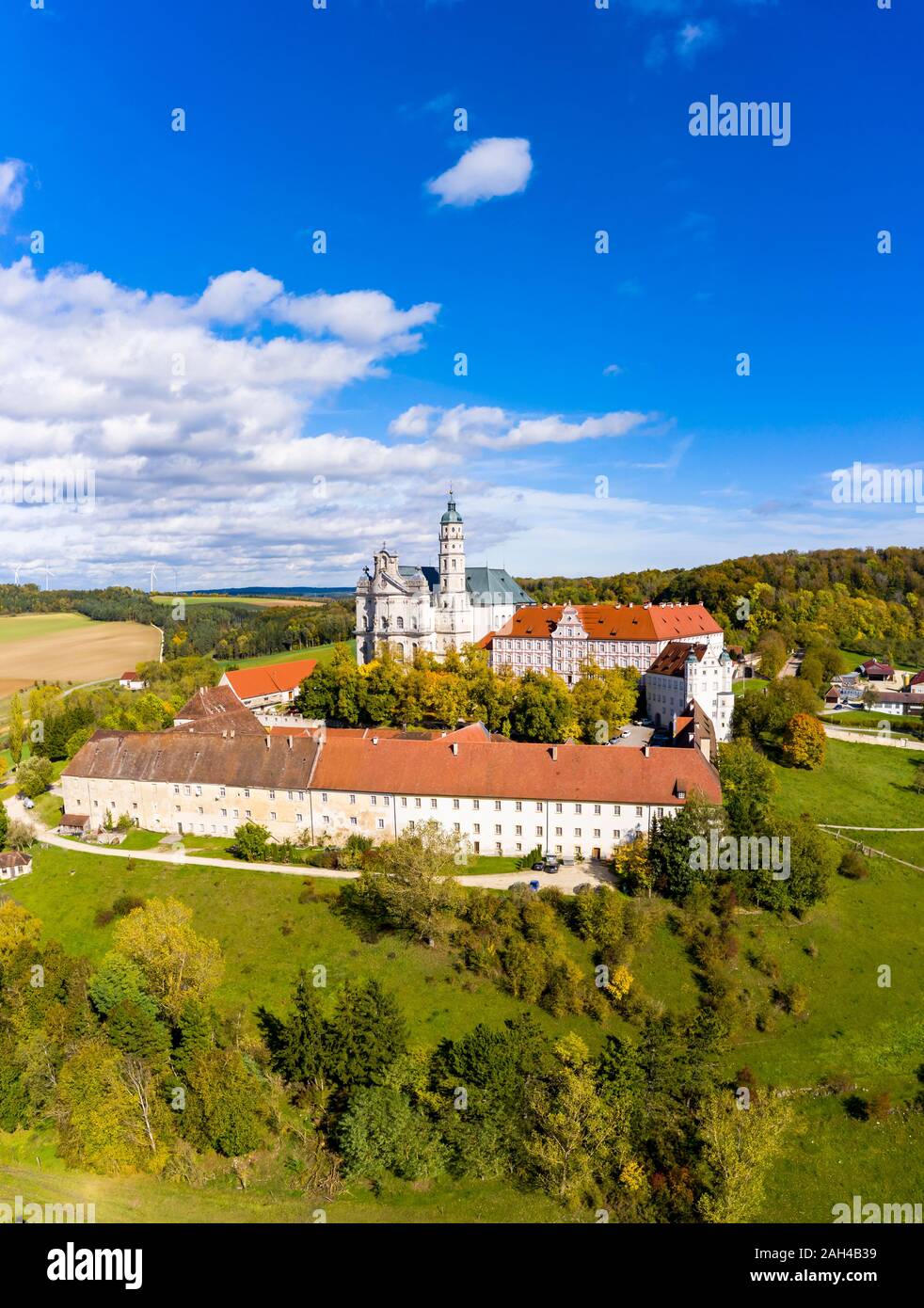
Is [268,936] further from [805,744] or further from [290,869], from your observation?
[805,744]

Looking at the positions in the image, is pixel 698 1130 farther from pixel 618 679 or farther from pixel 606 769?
pixel 618 679

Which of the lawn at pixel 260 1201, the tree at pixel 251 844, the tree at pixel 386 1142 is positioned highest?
the tree at pixel 251 844

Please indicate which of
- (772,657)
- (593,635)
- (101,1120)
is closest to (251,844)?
(101,1120)

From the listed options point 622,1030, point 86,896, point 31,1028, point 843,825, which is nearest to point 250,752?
point 86,896

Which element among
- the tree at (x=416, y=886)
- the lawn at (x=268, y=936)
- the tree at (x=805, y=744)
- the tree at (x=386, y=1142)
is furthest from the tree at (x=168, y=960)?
the tree at (x=805, y=744)

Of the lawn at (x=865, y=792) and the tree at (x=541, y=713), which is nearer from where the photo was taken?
the lawn at (x=865, y=792)

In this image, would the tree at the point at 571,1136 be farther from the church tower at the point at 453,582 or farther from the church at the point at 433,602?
the church tower at the point at 453,582

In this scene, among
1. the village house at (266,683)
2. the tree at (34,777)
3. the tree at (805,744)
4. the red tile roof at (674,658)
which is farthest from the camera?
the village house at (266,683)
